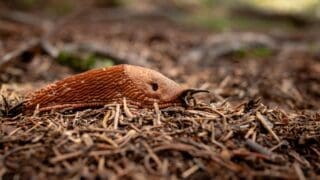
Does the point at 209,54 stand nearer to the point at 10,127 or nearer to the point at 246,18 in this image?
the point at 10,127

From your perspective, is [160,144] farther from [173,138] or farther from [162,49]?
[162,49]

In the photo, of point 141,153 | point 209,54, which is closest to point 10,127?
point 141,153

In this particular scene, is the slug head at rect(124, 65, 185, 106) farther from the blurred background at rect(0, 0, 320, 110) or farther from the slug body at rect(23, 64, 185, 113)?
the blurred background at rect(0, 0, 320, 110)

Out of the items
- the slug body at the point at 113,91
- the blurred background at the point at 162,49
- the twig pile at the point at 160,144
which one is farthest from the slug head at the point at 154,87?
the blurred background at the point at 162,49

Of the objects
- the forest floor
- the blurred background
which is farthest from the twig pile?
the blurred background

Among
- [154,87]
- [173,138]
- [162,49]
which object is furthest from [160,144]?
[162,49]

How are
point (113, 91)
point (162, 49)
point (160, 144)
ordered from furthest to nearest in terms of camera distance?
point (162, 49) < point (113, 91) < point (160, 144)
